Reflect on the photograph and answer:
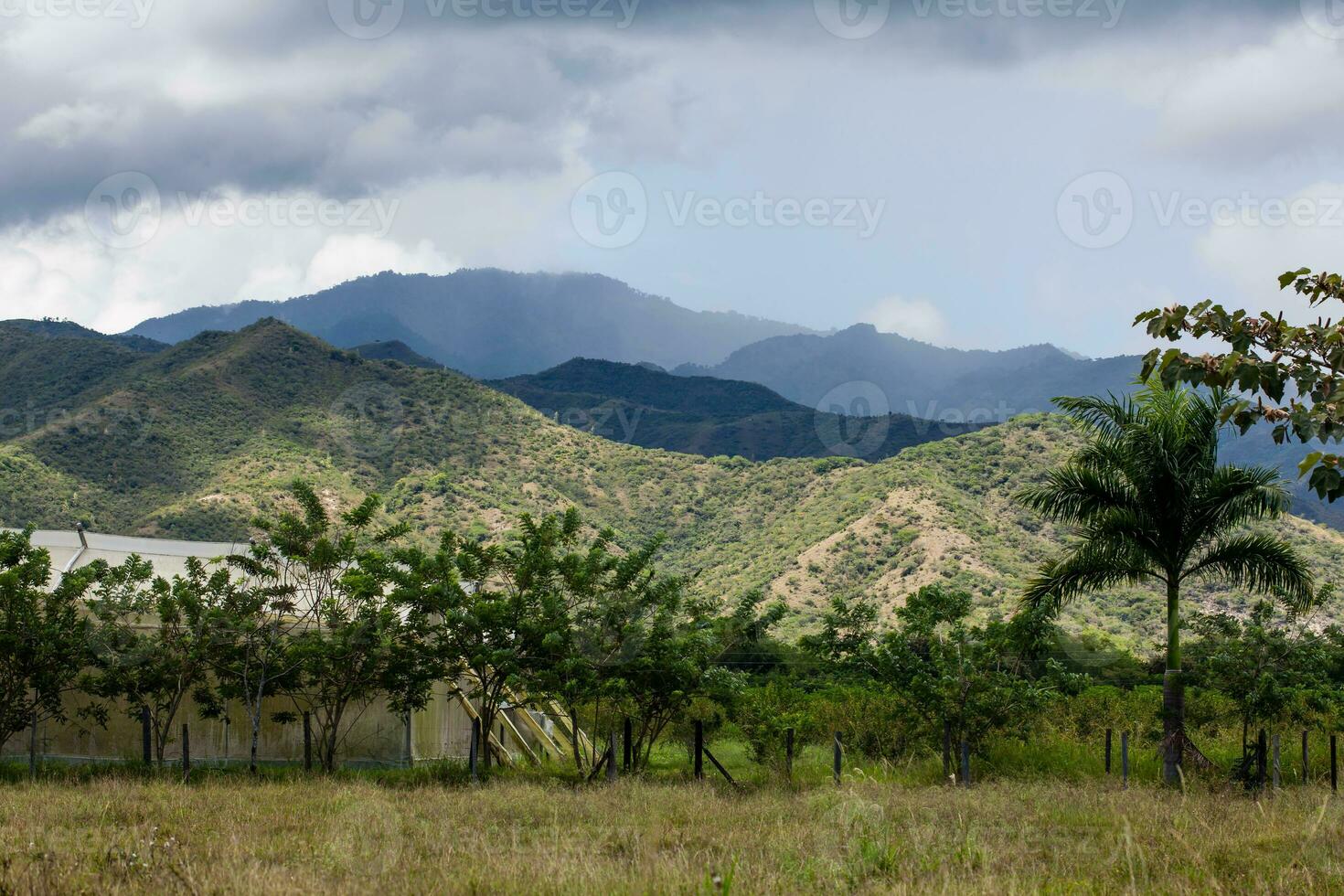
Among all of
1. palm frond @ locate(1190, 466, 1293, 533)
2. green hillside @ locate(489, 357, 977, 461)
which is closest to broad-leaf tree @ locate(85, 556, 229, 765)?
palm frond @ locate(1190, 466, 1293, 533)

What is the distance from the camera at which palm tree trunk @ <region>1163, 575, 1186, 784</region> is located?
20.3m

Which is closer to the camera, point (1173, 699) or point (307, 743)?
point (1173, 699)

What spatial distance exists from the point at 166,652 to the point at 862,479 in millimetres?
69040

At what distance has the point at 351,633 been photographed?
21922 millimetres

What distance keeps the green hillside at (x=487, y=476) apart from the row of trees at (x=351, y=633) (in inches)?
1559

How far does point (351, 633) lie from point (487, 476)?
64781 mm

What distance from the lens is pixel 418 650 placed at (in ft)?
72.8

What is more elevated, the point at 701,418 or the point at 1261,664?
the point at 701,418

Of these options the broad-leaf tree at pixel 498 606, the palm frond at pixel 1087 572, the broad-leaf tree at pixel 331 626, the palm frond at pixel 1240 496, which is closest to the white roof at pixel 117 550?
the broad-leaf tree at pixel 331 626

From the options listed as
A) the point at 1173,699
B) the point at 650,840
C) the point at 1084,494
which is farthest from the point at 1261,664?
the point at 650,840

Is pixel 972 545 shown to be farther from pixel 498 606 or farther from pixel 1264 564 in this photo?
pixel 498 606

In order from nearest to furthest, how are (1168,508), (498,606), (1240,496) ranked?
(1240,496), (1168,508), (498,606)

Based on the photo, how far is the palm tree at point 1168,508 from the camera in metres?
20.2

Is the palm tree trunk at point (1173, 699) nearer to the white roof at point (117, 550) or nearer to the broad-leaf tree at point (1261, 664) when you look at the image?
the broad-leaf tree at point (1261, 664)
